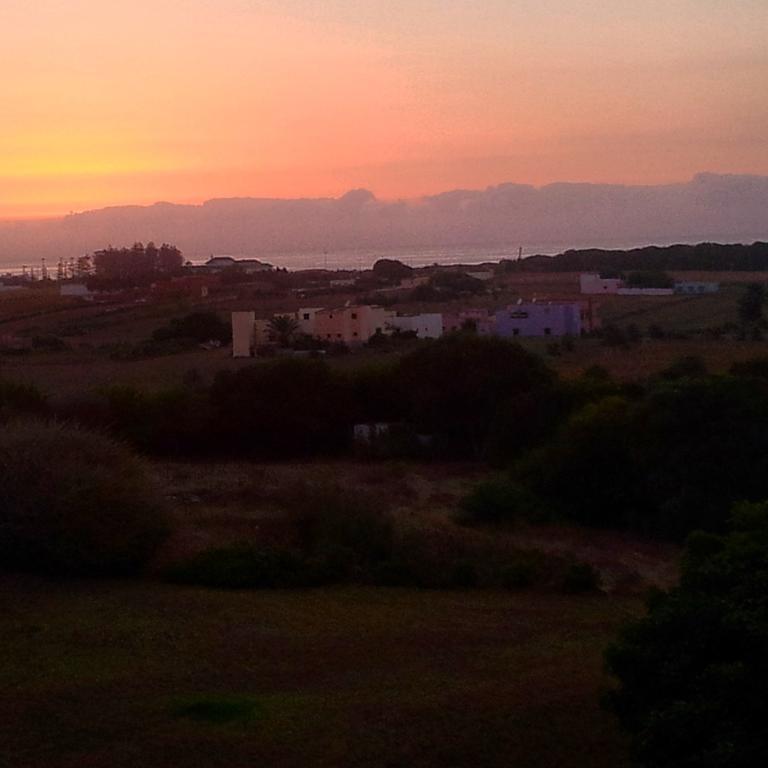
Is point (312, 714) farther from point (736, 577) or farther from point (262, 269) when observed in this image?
point (262, 269)

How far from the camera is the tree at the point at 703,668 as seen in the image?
6234mm

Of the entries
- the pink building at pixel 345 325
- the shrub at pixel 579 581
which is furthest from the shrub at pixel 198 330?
the shrub at pixel 579 581

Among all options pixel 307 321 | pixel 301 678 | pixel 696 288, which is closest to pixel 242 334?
pixel 307 321

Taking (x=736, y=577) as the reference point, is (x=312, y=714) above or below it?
below

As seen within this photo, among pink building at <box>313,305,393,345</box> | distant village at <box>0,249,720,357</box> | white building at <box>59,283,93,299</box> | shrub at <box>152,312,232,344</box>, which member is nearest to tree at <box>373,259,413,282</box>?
distant village at <box>0,249,720,357</box>

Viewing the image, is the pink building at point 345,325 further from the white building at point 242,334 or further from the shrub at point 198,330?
the shrub at point 198,330

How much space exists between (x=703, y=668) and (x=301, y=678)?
4593mm

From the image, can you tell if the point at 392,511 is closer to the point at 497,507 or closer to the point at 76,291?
the point at 497,507

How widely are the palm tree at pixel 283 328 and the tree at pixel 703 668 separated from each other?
128ft

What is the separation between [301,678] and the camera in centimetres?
1038

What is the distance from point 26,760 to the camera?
8.05 meters

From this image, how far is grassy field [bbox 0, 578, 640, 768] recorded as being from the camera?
8234 mm

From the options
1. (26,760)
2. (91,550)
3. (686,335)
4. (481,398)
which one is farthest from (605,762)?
(686,335)

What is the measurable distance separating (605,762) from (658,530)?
12636mm
